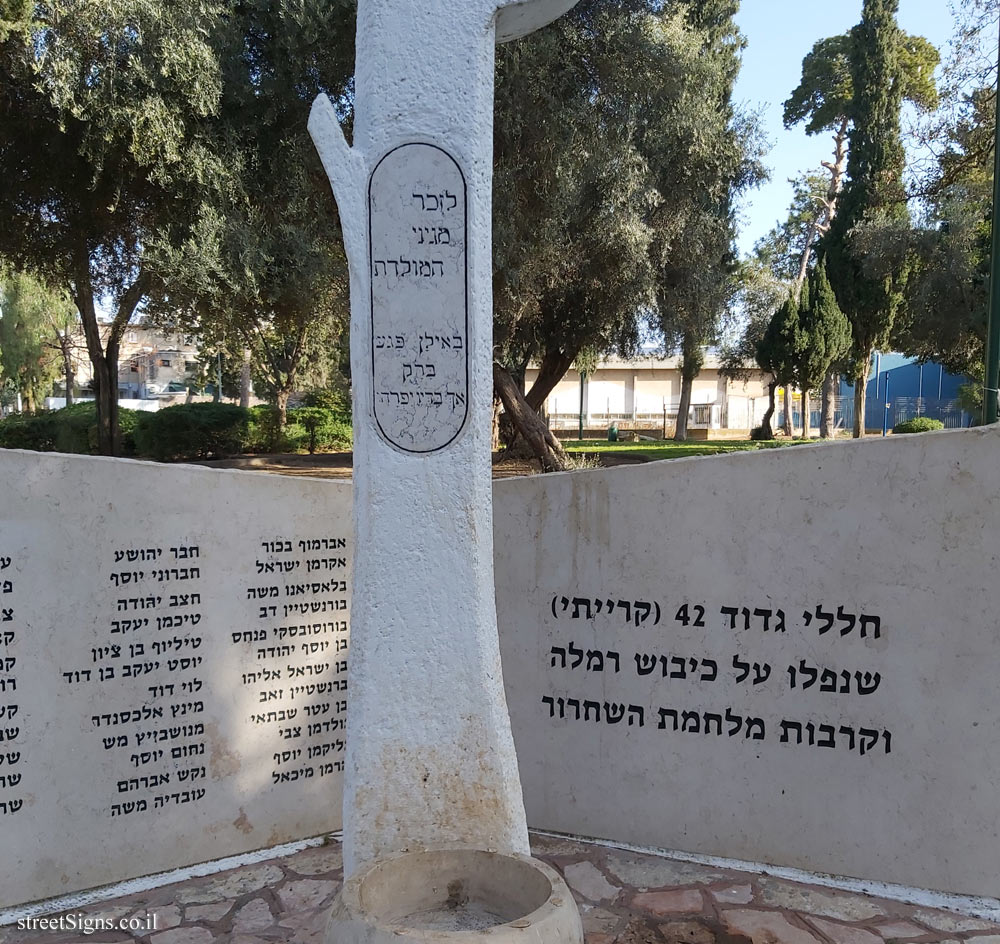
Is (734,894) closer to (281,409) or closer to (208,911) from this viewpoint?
(208,911)

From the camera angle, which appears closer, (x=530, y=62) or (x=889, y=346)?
(x=530, y=62)

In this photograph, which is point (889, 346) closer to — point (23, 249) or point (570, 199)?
point (570, 199)

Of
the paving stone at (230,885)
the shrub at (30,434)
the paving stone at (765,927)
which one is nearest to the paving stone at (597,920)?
the paving stone at (765,927)

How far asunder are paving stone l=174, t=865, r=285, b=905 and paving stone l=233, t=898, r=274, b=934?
118 millimetres

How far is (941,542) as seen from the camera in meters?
3.16

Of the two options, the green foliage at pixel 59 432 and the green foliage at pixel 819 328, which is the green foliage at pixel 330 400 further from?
the green foliage at pixel 819 328

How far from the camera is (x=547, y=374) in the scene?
17969 mm

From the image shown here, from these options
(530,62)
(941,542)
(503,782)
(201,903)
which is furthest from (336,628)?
(530,62)

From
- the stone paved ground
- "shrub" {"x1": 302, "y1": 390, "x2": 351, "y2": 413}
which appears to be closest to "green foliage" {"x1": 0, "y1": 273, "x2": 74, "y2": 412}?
"shrub" {"x1": 302, "y1": 390, "x2": 351, "y2": 413}

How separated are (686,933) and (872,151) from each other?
2591cm

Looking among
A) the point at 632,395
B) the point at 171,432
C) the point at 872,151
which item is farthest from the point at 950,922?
the point at 632,395

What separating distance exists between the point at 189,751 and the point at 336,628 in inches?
31.0

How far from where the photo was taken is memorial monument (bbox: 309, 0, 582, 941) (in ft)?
8.52

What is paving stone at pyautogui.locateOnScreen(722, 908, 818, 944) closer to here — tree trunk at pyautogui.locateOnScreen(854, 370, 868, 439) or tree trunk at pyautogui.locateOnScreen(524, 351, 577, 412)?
tree trunk at pyautogui.locateOnScreen(524, 351, 577, 412)
